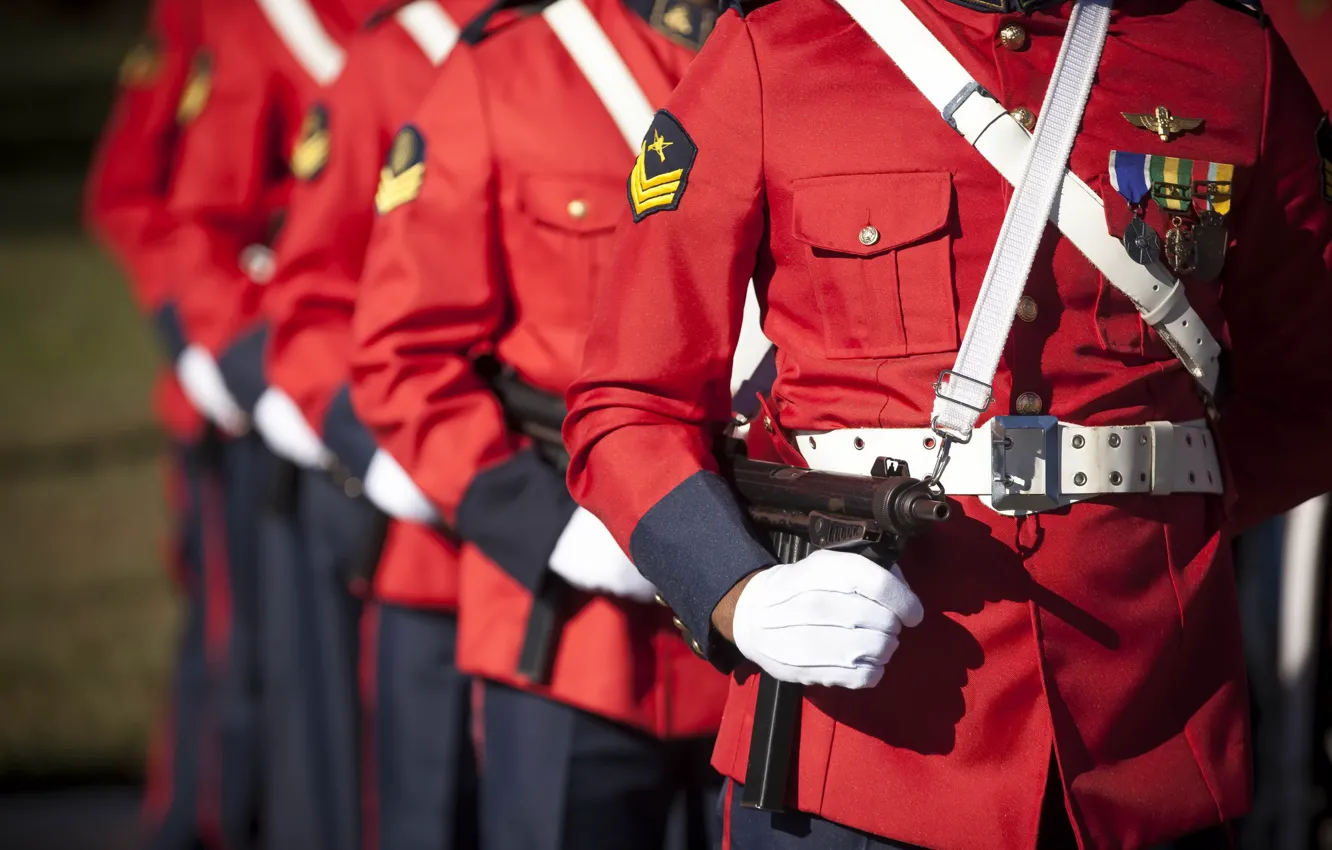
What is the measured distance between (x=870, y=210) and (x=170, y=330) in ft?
10.3

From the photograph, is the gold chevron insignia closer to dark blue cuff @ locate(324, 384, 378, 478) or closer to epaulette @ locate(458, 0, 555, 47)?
epaulette @ locate(458, 0, 555, 47)

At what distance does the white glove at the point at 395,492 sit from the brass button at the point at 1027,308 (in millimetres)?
1478

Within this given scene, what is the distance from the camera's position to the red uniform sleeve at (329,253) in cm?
329

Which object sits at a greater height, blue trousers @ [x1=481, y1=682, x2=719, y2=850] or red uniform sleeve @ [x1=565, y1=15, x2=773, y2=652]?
red uniform sleeve @ [x1=565, y1=15, x2=773, y2=652]

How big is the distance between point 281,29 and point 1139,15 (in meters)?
2.97

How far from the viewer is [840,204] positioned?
1.77 metres

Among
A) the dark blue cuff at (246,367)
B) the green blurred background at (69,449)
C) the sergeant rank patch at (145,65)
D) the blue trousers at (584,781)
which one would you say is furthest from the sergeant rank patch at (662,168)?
the green blurred background at (69,449)

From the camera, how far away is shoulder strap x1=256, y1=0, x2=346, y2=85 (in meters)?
4.23

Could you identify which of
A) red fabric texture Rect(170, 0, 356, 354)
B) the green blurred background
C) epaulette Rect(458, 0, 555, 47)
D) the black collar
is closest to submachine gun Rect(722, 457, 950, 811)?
the black collar

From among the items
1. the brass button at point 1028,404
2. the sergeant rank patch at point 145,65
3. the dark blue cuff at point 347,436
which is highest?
the brass button at point 1028,404

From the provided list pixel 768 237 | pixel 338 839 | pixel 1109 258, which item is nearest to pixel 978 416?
pixel 1109 258

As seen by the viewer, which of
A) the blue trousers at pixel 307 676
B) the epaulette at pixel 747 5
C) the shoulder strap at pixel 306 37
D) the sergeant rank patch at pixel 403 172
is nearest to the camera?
the epaulette at pixel 747 5

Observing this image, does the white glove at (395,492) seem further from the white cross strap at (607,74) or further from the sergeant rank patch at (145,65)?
the sergeant rank patch at (145,65)

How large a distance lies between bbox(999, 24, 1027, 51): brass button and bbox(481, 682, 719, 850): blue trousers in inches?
49.8
